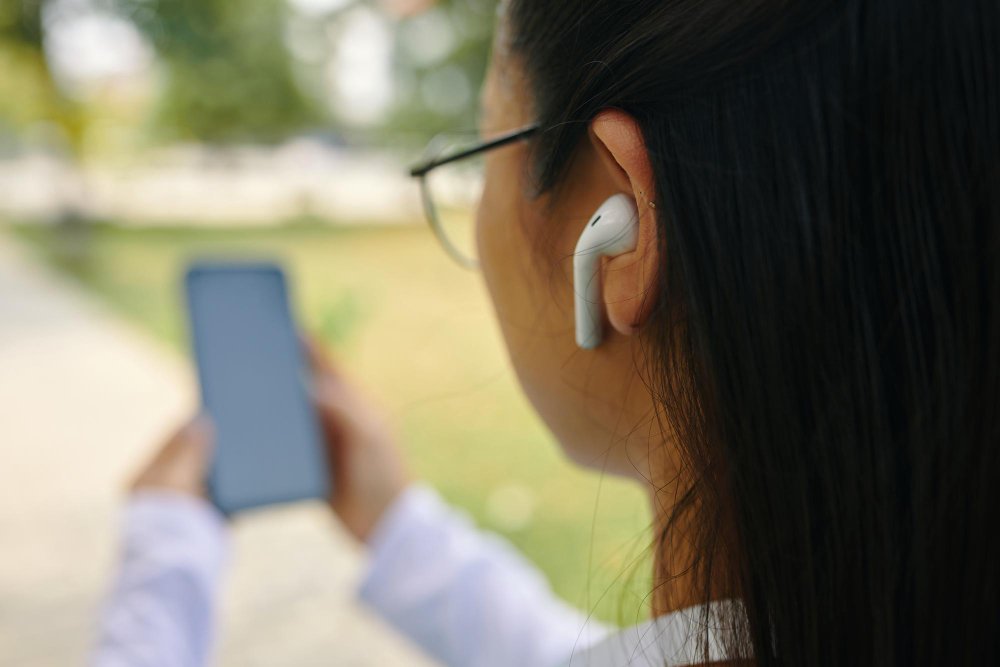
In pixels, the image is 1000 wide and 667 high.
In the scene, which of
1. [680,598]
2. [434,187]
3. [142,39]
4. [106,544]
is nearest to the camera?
[680,598]

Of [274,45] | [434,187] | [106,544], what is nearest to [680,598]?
[434,187]

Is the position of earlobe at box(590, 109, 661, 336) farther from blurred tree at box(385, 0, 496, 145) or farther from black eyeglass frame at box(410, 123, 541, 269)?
blurred tree at box(385, 0, 496, 145)

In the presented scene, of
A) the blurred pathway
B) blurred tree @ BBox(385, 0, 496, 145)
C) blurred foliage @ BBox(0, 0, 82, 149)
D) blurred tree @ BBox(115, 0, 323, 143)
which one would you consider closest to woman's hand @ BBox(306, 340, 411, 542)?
the blurred pathway

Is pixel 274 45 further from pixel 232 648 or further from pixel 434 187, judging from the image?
pixel 434 187

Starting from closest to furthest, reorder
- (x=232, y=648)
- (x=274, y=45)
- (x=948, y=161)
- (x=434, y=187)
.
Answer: (x=948, y=161) → (x=434, y=187) → (x=232, y=648) → (x=274, y=45)

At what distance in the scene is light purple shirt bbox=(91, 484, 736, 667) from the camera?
0.90 m

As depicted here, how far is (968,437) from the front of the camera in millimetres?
436

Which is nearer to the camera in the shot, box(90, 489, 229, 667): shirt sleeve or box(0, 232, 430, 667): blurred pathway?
box(90, 489, 229, 667): shirt sleeve

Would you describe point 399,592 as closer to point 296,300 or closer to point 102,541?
point 296,300

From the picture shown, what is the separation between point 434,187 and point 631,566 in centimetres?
37

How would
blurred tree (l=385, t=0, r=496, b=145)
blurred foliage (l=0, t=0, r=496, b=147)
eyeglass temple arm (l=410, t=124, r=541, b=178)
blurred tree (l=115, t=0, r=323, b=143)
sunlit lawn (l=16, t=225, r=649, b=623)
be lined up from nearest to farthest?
eyeglass temple arm (l=410, t=124, r=541, b=178) → sunlit lawn (l=16, t=225, r=649, b=623) → blurred foliage (l=0, t=0, r=496, b=147) → blurred tree (l=385, t=0, r=496, b=145) → blurred tree (l=115, t=0, r=323, b=143)

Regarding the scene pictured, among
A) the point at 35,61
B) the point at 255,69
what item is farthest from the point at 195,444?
the point at 255,69

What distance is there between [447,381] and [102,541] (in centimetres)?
178

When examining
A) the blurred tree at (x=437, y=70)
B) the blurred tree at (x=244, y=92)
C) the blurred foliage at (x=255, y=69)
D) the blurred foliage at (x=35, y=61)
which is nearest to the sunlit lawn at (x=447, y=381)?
the blurred foliage at (x=35, y=61)
